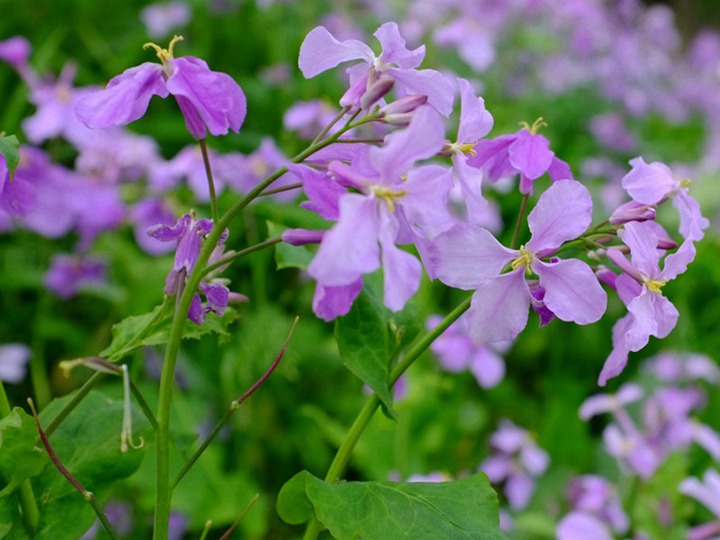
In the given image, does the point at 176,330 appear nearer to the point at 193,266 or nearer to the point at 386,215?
the point at 193,266

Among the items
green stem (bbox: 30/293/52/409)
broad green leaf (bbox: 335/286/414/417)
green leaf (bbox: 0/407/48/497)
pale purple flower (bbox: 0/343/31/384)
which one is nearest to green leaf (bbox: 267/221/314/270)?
broad green leaf (bbox: 335/286/414/417)

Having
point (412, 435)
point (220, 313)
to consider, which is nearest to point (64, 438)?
point (220, 313)

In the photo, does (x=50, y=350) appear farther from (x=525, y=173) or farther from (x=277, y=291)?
(x=525, y=173)

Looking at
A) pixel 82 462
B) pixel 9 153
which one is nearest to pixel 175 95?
pixel 9 153

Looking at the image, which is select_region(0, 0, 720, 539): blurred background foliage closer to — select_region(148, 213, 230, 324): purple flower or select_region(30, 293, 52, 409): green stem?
select_region(30, 293, 52, 409): green stem

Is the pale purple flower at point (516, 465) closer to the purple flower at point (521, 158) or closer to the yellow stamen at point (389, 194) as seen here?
the purple flower at point (521, 158)

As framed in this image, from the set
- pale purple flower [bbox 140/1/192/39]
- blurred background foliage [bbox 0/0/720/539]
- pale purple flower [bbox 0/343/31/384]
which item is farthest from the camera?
pale purple flower [bbox 140/1/192/39]
